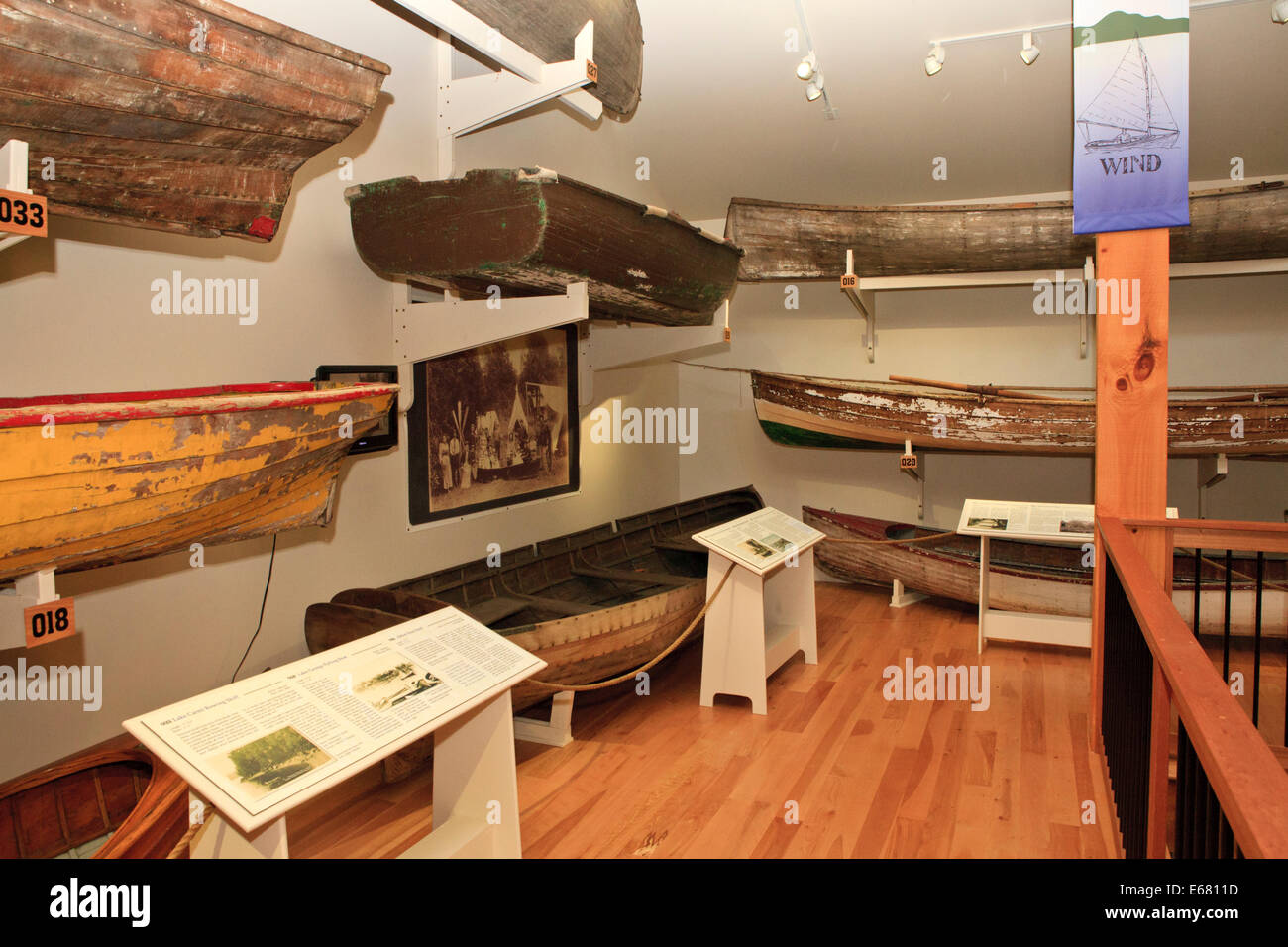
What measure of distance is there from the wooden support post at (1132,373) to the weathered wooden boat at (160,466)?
8.90 feet

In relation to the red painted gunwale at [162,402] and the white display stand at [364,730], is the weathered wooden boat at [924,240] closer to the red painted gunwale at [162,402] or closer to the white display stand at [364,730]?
the red painted gunwale at [162,402]

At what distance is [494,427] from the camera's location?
486 centimetres

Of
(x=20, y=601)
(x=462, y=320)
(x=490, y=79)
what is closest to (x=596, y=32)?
(x=490, y=79)

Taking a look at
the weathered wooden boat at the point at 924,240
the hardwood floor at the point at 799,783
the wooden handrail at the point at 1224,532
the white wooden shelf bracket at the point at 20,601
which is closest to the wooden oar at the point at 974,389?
the weathered wooden boat at the point at 924,240

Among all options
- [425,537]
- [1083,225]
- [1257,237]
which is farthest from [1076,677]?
[425,537]

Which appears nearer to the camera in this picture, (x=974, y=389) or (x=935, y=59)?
(x=935, y=59)

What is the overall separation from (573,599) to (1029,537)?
2641 millimetres

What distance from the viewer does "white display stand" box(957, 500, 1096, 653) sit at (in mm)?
4766

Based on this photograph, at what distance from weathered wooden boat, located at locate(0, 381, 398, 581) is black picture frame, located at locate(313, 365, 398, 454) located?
0.56 metres

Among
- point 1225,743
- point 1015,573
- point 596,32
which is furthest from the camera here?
point 1015,573

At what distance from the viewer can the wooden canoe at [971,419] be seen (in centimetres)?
523

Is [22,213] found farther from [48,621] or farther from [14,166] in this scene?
[48,621]

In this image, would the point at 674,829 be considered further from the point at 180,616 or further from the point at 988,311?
the point at 988,311

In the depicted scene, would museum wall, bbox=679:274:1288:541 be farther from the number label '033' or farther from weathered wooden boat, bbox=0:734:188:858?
the number label '033'
